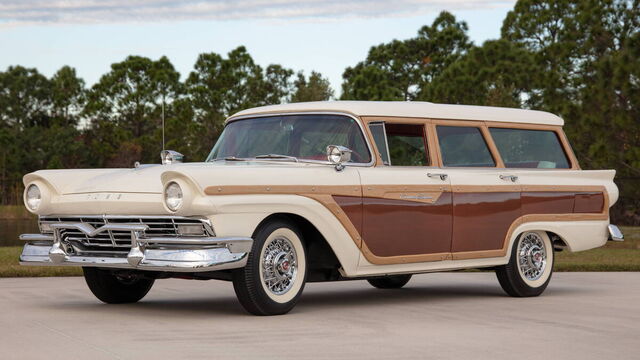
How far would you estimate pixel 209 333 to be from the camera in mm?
7652

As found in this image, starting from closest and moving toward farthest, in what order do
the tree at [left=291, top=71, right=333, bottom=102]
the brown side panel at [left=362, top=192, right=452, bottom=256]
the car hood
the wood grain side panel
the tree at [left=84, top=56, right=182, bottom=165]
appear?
the car hood → the wood grain side panel → the brown side panel at [left=362, top=192, right=452, bottom=256] → the tree at [left=291, top=71, right=333, bottom=102] → the tree at [left=84, top=56, right=182, bottom=165]

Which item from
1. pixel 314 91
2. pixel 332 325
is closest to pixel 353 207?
pixel 332 325

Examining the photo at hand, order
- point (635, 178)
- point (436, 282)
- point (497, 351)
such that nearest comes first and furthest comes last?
point (497, 351), point (436, 282), point (635, 178)

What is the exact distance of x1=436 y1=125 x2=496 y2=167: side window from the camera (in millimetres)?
10578

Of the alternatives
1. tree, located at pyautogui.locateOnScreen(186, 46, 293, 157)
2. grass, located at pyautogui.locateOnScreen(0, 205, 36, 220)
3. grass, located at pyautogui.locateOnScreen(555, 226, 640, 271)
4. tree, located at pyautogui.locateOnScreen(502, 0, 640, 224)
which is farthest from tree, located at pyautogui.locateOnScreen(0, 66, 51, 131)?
grass, located at pyautogui.locateOnScreen(555, 226, 640, 271)

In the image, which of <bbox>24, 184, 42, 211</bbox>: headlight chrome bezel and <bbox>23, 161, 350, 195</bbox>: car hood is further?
<bbox>24, 184, 42, 211</bbox>: headlight chrome bezel

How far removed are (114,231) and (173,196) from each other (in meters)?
0.76

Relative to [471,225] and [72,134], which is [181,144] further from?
[471,225]

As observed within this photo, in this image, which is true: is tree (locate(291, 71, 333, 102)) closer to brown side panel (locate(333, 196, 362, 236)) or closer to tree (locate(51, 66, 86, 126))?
tree (locate(51, 66, 86, 126))

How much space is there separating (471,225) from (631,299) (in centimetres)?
185

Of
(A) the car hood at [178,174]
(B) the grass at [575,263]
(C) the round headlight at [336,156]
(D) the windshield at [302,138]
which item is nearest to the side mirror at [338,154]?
(C) the round headlight at [336,156]

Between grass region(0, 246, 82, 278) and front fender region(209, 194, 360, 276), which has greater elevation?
front fender region(209, 194, 360, 276)

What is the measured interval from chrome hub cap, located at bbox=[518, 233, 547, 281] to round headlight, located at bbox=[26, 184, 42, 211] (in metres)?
4.88

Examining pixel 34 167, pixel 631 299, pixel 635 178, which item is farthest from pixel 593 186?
pixel 34 167
